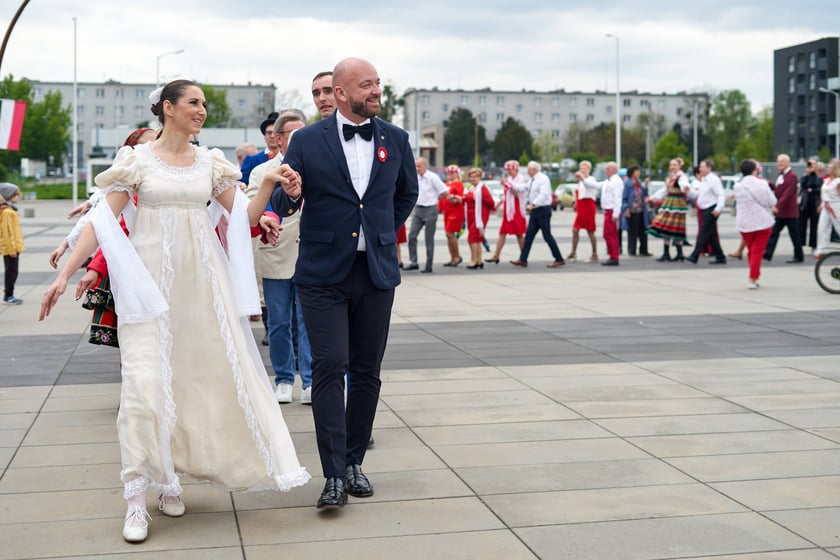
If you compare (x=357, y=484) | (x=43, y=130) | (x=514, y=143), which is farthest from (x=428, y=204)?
(x=514, y=143)

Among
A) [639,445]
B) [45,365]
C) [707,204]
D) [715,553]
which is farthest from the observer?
[707,204]

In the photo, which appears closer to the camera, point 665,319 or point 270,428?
point 270,428

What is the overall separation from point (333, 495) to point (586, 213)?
623 inches

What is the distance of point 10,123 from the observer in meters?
19.1

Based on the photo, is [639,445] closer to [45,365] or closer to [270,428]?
[270,428]

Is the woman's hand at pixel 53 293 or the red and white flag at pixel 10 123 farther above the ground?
the red and white flag at pixel 10 123

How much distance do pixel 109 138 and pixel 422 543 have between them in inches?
2889

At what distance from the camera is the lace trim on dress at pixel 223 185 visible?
5125mm

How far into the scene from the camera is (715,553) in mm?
4281

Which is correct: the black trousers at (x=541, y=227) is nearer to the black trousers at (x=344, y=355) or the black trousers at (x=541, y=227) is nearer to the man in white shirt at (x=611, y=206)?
the man in white shirt at (x=611, y=206)

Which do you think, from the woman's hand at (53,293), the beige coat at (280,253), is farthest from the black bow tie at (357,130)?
the beige coat at (280,253)

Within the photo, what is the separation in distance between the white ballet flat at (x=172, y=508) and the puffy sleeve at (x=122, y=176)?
1.34 meters

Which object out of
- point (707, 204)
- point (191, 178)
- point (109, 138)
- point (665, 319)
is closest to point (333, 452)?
point (191, 178)

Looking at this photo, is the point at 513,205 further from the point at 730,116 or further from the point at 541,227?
the point at 730,116
